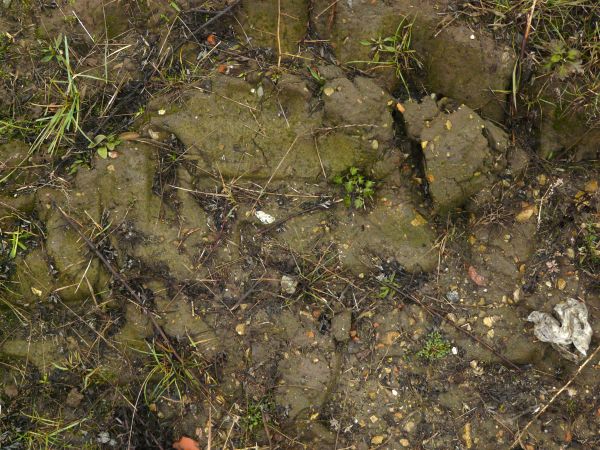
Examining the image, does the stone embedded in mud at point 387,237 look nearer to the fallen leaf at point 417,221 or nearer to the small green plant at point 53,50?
the fallen leaf at point 417,221

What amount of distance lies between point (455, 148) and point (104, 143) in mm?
2043

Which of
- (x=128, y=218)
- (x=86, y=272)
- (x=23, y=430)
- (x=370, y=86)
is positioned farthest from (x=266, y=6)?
(x=23, y=430)

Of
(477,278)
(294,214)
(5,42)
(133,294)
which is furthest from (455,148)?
(5,42)

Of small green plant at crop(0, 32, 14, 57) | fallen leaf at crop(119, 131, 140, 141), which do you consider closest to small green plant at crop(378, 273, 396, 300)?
fallen leaf at crop(119, 131, 140, 141)

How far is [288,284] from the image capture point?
9.63 ft

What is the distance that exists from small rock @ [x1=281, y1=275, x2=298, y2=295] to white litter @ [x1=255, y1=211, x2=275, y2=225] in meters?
0.34

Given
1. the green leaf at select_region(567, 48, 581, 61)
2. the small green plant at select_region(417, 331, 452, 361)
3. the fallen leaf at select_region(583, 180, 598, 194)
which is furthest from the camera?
the fallen leaf at select_region(583, 180, 598, 194)

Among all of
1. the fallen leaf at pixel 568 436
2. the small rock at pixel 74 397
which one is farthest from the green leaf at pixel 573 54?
the small rock at pixel 74 397

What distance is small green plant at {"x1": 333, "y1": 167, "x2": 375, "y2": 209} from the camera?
9.77 ft

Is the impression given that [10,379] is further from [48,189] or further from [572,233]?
[572,233]

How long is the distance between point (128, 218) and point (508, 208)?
2.27 metres

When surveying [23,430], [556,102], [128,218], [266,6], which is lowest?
[23,430]

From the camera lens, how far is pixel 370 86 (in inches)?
115

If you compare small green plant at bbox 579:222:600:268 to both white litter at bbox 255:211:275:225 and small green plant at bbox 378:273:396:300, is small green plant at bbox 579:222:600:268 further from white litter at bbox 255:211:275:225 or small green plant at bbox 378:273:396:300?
white litter at bbox 255:211:275:225
